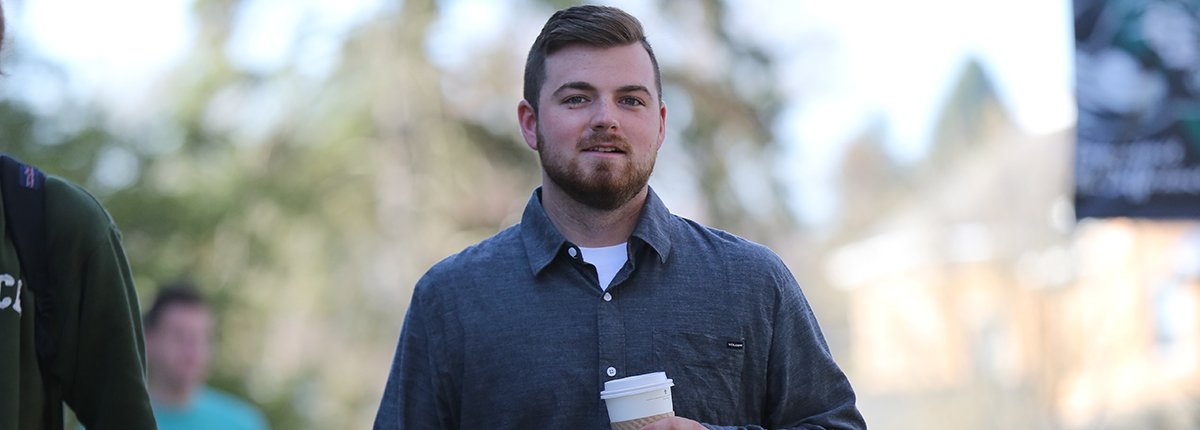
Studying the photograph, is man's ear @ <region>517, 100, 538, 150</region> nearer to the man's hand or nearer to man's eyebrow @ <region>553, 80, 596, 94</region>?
man's eyebrow @ <region>553, 80, 596, 94</region>

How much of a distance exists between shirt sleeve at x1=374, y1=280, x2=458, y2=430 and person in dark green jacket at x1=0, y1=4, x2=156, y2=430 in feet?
1.57

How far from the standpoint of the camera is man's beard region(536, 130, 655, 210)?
6.13ft

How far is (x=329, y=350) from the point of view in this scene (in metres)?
7.95

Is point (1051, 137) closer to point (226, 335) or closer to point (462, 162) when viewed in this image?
point (462, 162)

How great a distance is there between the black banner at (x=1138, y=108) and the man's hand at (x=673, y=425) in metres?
7.33

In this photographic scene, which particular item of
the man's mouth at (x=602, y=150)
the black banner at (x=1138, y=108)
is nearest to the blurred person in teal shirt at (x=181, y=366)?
the man's mouth at (x=602, y=150)

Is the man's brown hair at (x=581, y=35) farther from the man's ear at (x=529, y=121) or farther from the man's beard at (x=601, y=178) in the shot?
the man's beard at (x=601, y=178)

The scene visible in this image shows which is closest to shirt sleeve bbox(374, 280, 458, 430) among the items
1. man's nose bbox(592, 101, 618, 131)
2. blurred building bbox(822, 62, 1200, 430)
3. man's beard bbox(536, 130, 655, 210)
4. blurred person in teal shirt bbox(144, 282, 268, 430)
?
man's beard bbox(536, 130, 655, 210)

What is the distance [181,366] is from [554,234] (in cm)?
249

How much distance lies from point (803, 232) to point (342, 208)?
4.48 meters

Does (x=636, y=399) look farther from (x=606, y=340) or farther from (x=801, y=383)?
(x=801, y=383)

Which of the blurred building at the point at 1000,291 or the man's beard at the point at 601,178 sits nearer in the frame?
the man's beard at the point at 601,178

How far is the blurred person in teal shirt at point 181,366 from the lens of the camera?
3.85 m

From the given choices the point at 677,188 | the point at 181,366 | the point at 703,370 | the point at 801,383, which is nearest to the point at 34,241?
the point at 703,370
